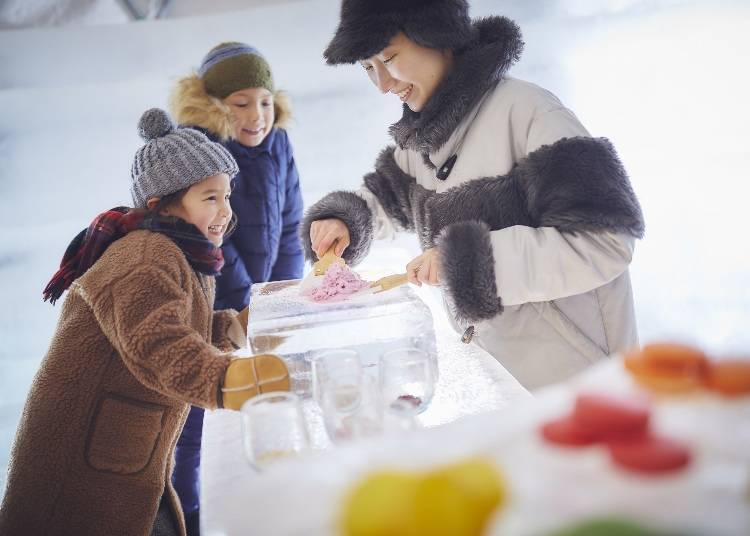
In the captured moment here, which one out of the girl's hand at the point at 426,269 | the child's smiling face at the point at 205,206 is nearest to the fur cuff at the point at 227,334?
the child's smiling face at the point at 205,206

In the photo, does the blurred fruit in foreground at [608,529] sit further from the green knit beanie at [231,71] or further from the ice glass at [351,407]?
the green knit beanie at [231,71]

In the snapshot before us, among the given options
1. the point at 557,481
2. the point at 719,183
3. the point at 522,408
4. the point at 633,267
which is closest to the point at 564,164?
the point at 522,408

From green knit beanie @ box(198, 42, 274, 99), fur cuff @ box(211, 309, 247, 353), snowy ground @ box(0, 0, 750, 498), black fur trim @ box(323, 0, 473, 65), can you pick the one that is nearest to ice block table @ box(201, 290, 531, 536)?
fur cuff @ box(211, 309, 247, 353)

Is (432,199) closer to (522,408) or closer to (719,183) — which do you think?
(522,408)

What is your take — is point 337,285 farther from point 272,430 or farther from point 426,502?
point 426,502

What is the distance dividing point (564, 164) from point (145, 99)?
2.68 metres

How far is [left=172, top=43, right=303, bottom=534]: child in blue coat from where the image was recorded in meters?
2.21

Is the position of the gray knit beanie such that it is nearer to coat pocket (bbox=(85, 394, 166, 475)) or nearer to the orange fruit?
coat pocket (bbox=(85, 394, 166, 475))

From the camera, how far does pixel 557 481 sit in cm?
52

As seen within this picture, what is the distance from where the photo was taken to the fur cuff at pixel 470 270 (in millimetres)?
1350

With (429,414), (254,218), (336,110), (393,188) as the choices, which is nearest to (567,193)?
(429,414)

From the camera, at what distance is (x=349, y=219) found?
1812mm

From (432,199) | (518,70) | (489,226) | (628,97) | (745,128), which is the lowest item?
(489,226)

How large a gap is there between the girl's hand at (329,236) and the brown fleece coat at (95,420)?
0.45 metres
